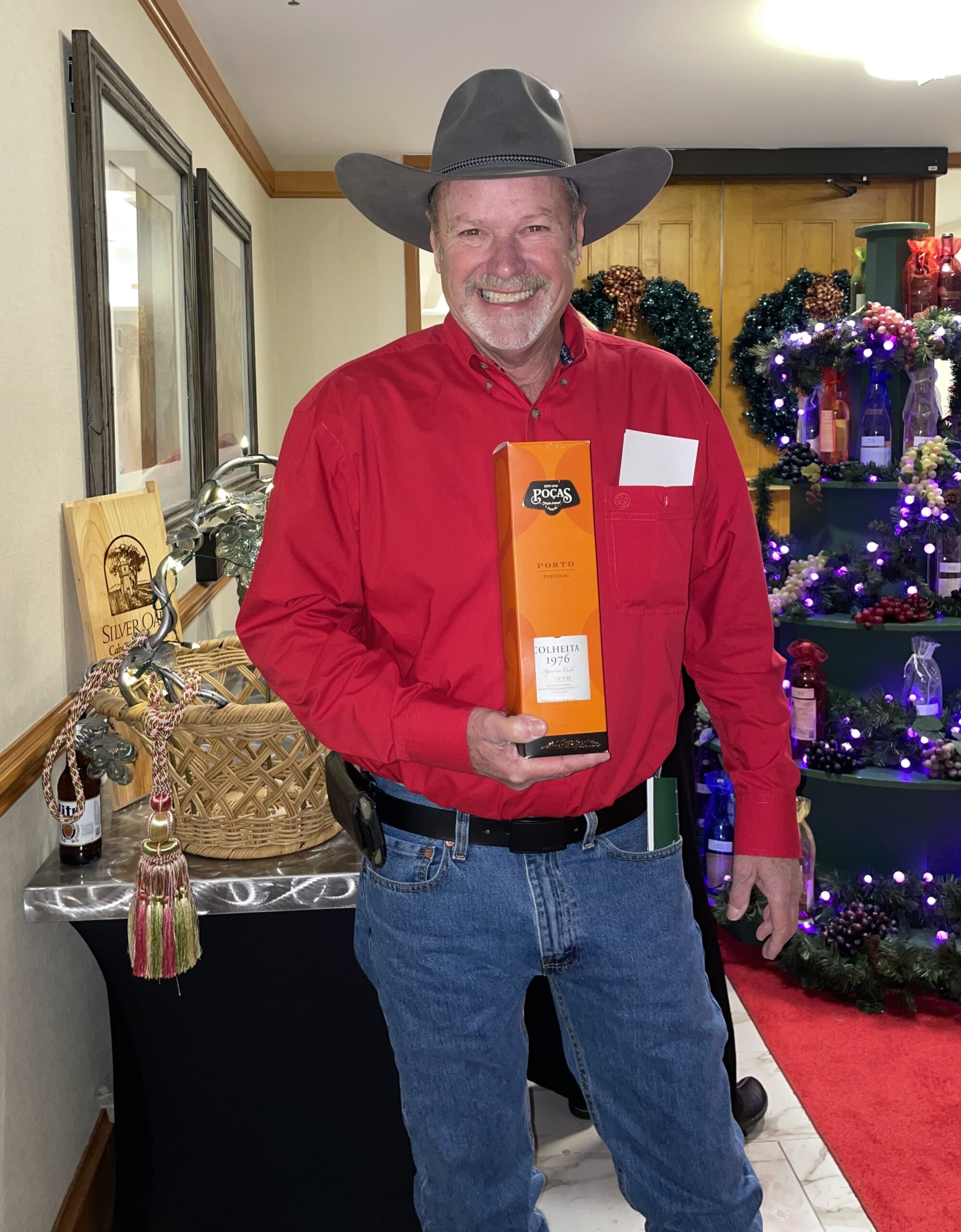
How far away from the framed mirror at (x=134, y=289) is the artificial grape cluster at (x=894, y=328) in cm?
180

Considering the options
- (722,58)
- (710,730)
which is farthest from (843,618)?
(722,58)

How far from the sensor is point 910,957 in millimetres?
2750

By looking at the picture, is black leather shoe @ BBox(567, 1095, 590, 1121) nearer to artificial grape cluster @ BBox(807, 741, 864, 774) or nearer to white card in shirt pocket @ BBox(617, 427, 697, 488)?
artificial grape cluster @ BBox(807, 741, 864, 774)

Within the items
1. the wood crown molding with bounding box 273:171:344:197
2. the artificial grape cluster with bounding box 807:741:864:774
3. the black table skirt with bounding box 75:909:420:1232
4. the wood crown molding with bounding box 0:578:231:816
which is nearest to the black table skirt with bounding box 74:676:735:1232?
the black table skirt with bounding box 75:909:420:1232

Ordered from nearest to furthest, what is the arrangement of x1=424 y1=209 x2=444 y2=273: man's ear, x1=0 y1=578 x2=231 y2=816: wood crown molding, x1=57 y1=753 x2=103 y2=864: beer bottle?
x1=424 y1=209 x2=444 y2=273: man's ear
x1=0 y1=578 x2=231 y2=816: wood crown molding
x1=57 y1=753 x2=103 y2=864: beer bottle

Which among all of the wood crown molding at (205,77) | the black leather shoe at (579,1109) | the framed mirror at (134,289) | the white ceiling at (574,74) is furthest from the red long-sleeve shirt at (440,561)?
the white ceiling at (574,74)

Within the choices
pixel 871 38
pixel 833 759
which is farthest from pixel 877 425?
pixel 871 38

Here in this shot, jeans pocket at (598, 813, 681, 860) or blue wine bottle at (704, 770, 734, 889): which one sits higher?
jeans pocket at (598, 813, 681, 860)

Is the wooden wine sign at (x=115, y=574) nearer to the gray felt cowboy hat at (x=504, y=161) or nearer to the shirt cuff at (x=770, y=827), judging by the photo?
the gray felt cowboy hat at (x=504, y=161)

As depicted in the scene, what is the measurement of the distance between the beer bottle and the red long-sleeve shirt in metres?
0.57

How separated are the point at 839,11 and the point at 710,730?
2.33m

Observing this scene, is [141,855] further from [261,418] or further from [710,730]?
[261,418]

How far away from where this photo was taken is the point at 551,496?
1.09m

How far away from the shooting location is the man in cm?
127
